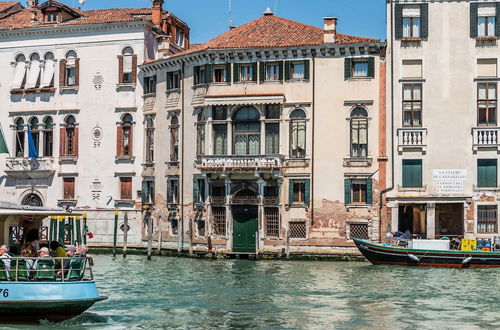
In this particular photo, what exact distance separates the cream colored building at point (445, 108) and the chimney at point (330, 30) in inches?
79.8

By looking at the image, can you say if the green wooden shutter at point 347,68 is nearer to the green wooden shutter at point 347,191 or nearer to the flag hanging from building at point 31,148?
the green wooden shutter at point 347,191

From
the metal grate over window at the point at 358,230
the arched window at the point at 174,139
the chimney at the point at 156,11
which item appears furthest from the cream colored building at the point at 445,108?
the chimney at the point at 156,11

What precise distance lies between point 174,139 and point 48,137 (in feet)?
20.3

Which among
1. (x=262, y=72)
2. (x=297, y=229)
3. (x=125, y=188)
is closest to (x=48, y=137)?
(x=125, y=188)

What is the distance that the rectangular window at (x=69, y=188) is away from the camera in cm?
3903

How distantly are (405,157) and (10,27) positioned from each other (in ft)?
59.7

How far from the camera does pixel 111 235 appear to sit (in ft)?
125

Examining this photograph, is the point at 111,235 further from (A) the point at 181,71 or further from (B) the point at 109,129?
(A) the point at 181,71

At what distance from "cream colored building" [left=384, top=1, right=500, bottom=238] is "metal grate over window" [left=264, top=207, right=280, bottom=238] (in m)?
4.06

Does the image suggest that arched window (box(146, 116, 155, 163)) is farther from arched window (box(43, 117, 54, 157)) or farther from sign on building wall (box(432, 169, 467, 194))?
sign on building wall (box(432, 169, 467, 194))

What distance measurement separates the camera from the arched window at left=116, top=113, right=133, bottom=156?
38250mm

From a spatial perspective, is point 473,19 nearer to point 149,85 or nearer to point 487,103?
point 487,103

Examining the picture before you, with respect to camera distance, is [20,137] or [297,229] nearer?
[297,229]

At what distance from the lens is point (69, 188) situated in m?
39.1
